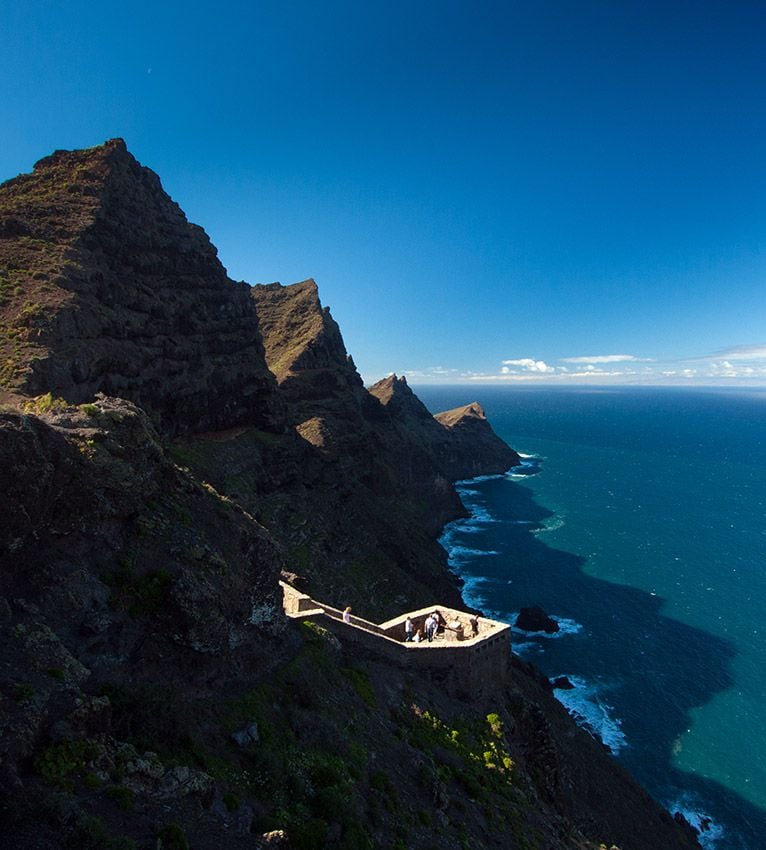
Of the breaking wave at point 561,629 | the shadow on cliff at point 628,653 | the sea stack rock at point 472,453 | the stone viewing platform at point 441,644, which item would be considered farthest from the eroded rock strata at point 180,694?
the sea stack rock at point 472,453

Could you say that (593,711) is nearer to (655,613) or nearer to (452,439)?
(655,613)

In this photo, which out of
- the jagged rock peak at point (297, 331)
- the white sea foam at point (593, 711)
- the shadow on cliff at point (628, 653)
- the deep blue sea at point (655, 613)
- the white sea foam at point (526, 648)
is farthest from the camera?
the jagged rock peak at point (297, 331)

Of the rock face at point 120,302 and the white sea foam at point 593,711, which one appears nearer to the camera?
the rock face at point 120,302

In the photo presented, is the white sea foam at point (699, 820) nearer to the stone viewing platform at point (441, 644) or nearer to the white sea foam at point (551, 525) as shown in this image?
the stone viewing platform at point (441, 644)

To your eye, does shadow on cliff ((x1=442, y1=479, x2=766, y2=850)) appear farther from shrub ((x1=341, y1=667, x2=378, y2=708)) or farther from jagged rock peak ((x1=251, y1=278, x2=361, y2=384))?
jagged rock peak ((x1=251, y1=278, x2=361, y2=384))

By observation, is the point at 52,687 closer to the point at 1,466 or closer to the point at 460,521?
the point at 1,466

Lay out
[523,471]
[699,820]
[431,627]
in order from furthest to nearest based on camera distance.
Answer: [523,471], [699,820], [431,627]


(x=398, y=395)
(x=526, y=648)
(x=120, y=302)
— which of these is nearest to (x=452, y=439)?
(x=398, y=395)
